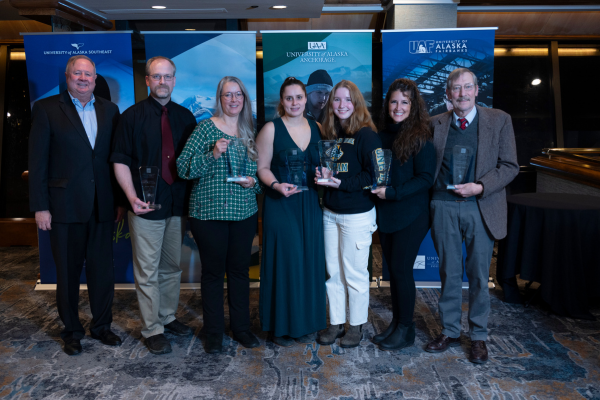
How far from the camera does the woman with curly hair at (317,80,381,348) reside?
277 cm

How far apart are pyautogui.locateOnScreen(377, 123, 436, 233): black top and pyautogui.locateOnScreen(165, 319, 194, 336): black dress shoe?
4.94ft

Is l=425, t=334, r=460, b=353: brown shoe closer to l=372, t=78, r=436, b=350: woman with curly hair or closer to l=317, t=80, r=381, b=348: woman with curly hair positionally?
l=372, t=78, r=436, b=350: woman with curly hair

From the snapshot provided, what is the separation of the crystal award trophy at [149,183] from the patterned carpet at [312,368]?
0.98m

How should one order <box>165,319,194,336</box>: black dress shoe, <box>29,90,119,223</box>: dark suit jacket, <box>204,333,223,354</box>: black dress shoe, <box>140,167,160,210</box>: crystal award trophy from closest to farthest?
<box>140,167,160,210</box>: crystal award trophy
<box>29,90,119,223</box>: dark suit jacket
<box>204,333,223,354</box>: black dress shoe
<box>165,319,194,336</box>: black dress shoe

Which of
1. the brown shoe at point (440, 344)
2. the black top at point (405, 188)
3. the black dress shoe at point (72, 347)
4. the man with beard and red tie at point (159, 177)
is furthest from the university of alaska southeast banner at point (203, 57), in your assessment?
the brown shoe at point (440, 344)

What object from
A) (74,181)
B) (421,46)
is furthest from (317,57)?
(74,181)

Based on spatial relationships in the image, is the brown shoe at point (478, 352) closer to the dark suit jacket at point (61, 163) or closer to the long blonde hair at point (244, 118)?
the long blonde hair at point (244, 118)

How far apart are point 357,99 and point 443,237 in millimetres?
959

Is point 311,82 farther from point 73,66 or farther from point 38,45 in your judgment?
point 38,45

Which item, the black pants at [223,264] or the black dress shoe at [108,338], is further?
the black dress shoe at [108,338]

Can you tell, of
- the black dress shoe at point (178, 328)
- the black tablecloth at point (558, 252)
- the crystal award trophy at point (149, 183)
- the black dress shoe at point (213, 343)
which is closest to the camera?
the crystal award trophy at point (149, 183)

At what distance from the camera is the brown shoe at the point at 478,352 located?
2797 mm

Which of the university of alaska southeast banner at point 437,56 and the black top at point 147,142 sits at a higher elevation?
the university of alaska southeast banner at point 437,56

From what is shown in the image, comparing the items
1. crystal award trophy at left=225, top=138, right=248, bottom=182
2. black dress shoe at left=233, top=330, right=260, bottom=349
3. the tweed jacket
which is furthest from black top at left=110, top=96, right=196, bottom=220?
the tweed jacket
